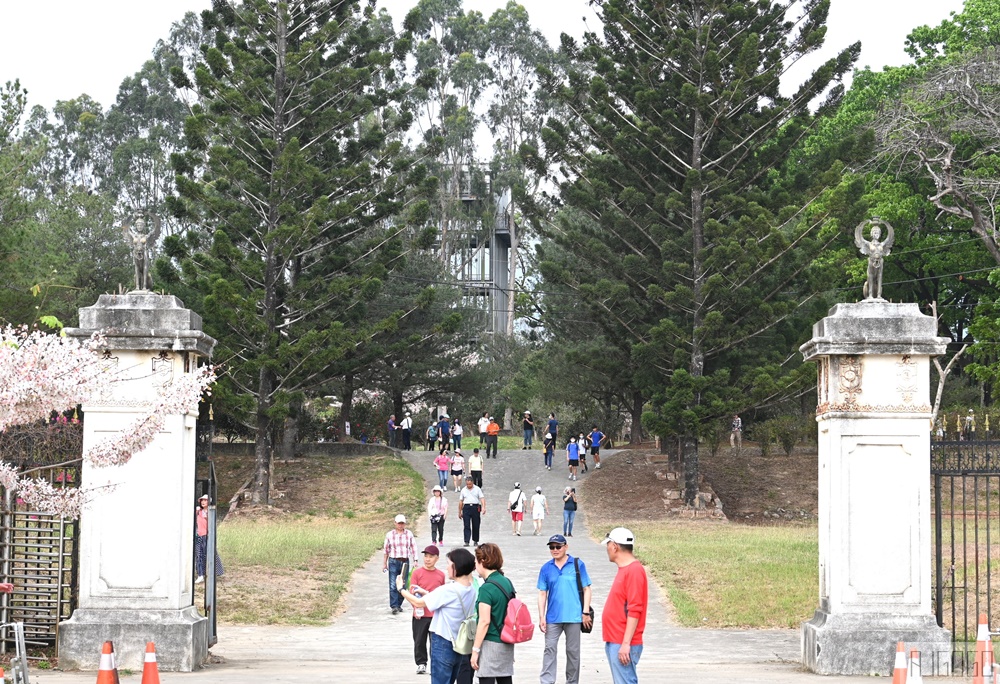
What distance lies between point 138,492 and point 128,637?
49.6 inches

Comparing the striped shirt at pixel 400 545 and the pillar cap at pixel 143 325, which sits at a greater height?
the pillar cap at pixel 143 325

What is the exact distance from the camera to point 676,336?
1267 inches

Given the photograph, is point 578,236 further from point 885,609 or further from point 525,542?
point 885,609

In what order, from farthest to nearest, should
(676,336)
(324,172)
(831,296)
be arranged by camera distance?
(831,296)
(324,172)
(676,336)

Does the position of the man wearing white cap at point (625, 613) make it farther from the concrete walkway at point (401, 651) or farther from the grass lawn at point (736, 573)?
the grass lawn at point (736, 573)

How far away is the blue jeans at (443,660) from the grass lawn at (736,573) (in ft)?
27.1

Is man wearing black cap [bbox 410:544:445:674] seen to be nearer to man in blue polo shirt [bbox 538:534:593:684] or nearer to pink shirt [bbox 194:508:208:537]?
man in blue polo shirt [bbox 538:534:593:684]

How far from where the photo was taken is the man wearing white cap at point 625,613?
916 cm

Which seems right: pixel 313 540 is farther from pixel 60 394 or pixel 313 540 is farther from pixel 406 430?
pixel 406 430

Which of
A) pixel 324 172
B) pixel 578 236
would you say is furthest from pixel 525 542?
pixel 324 172

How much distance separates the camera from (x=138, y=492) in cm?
1228

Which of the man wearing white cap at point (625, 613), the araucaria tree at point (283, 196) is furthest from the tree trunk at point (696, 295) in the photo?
the man wearing white cap at point (625, 613)

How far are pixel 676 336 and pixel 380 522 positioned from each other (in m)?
8.11

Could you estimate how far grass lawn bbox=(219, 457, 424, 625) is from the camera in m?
18.0
